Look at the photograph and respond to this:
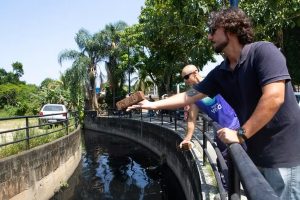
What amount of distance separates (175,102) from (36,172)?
23.8 feet

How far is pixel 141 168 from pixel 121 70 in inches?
1052

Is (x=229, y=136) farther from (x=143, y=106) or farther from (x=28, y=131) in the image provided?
(x=28, y=131)

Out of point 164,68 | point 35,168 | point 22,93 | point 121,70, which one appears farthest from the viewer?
point 22,93

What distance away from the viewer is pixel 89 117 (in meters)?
39.5

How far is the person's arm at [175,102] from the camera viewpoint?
11.4 ft

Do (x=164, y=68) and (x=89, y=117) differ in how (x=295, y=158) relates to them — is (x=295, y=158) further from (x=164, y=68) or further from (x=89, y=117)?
(x=89, y=117)

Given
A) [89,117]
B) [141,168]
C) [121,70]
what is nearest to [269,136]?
[141,168]

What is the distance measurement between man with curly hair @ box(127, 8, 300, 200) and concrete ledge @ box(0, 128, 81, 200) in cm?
619

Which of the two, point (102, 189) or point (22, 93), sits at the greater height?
point (22, 93)

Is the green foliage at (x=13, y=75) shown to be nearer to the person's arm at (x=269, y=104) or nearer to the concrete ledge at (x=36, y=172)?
the concrete ledge at (x=36, y=172)

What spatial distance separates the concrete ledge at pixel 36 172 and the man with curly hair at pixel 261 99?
6189mm

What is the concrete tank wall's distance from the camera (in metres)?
8.74

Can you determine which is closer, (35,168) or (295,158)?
(295,158)

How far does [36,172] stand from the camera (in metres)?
10.1
